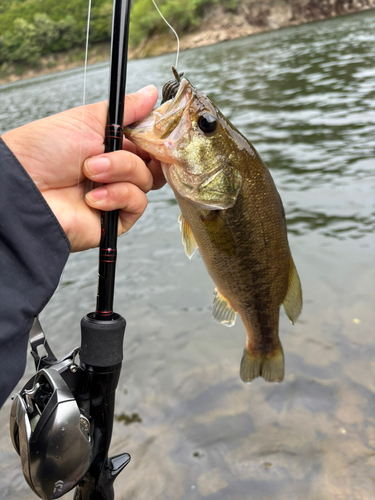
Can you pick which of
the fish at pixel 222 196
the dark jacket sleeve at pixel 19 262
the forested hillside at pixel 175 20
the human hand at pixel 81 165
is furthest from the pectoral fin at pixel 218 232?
the forested hillside at pixel 175 20

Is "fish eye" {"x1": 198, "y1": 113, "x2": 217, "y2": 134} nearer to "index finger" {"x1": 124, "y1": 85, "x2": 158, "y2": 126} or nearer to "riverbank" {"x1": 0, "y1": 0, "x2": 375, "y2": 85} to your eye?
"index finger" {"x1": 124, "y1": 85, "x2": 158, "y2": 126}

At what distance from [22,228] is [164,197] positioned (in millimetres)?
6702

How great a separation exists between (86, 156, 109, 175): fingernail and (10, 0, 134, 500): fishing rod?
0.06 m

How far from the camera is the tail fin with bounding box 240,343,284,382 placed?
2.66m

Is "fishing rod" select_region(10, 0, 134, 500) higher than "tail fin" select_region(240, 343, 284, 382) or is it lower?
higher

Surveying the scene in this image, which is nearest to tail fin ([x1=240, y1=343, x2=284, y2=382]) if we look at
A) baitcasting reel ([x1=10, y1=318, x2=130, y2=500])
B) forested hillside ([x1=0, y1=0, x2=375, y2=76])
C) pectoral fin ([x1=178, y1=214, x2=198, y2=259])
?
pectoral fin ([x1=178, y1=214, x2=198, y2=259])

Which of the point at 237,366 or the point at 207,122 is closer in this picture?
the point at 207,122

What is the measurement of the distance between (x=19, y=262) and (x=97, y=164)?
0.51m

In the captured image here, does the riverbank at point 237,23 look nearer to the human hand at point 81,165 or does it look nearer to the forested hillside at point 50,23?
the forested hillside at point 50,23

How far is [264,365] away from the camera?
269 cm

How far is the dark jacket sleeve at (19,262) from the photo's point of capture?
1.32 meters

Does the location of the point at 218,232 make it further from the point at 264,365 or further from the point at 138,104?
the point at 264,365

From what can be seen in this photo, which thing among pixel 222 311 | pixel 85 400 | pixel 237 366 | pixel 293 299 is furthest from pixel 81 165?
pixel 237 366

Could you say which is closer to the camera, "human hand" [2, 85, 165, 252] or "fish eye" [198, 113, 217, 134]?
"human hand" [2, 85, 165, 252]
